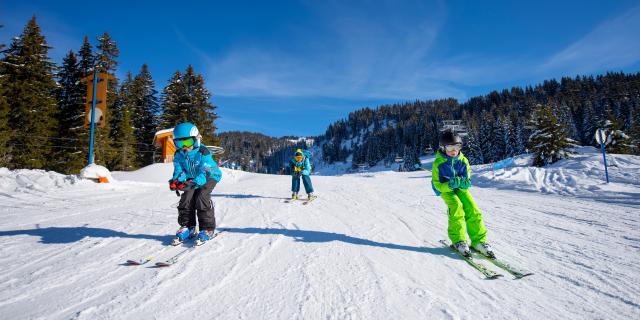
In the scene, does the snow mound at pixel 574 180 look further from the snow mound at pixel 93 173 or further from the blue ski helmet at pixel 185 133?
the snow mound at pixel 93 173

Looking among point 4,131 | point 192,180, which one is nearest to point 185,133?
point 192,180

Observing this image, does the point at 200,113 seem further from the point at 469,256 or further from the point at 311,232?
the point at 469,256

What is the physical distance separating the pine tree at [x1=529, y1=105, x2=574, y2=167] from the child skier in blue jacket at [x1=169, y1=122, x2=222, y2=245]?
32.1m

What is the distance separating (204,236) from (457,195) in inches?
149

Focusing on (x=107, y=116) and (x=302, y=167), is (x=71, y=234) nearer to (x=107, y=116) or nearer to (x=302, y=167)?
(x=302, y=167)

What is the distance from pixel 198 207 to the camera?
4.55 metres

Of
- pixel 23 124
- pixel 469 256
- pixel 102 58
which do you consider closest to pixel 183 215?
pixel 469 256

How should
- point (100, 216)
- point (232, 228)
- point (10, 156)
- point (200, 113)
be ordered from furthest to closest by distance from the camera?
point (200, 113), point (10, 156), point (100, 216), point (232, 228)

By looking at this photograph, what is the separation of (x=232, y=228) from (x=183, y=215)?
1.01 meters

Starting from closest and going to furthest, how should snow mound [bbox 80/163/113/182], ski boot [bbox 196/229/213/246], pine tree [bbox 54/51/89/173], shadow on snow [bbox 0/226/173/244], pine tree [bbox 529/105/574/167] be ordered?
ski boot [bbox 196/229/213/246], shadow on snow [bbox 0/226/173/244], snow mound [bbox 80/163/113/182], pine tree [bbox 54/51/89/173], pine tree [bbox 529/105/574/167]

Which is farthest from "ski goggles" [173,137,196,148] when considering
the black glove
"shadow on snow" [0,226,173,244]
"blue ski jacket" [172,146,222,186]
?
"shadow on snow" [0,226,173,244]

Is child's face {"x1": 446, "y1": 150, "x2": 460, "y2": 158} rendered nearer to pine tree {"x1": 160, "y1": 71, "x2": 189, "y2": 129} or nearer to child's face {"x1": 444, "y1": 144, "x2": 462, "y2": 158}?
child's face {"x1": 444, "y1": 144, "x2": 462, "y2": 158}

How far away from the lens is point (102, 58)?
27.4 metres

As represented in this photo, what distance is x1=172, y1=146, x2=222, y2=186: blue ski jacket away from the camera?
462 centimetres
